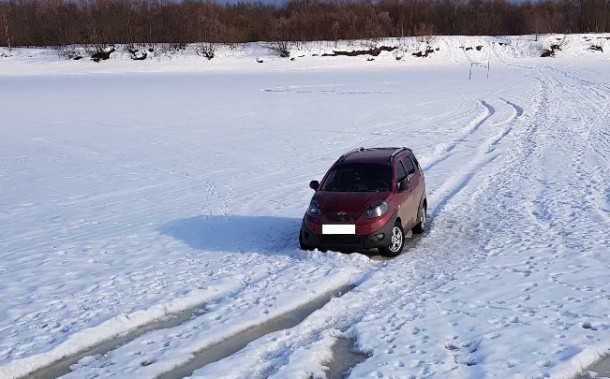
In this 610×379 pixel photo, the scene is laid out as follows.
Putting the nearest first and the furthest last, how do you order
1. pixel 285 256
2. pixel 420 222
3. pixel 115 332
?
pixel 115 332 → pixel 285 256 → pixel 420 222

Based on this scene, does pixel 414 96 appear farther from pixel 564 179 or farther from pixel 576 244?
pixel 576 244

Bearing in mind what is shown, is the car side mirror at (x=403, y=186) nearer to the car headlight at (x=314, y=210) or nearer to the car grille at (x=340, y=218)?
the car grille at (x=340, y=218)

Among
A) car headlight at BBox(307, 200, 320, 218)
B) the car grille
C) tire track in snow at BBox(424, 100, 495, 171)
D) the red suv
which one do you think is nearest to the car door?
the red suv

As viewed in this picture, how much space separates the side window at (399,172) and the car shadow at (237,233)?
79.8 inches

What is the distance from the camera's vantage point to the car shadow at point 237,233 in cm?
1138

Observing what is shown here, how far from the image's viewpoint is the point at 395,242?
1036cm

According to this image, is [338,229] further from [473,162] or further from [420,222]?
[473,162]

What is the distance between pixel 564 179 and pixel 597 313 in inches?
323

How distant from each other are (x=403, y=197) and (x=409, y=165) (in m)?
1.30

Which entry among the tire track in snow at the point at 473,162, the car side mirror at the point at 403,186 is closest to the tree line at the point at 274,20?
the tire track in snow at the point at 473,162

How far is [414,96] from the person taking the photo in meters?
38.6

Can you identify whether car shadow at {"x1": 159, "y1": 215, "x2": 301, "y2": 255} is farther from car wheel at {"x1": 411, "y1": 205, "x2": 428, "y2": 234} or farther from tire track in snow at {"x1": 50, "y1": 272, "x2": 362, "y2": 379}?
tire track in snow at {"x1": 50, "y1": 272, "x2": 362, "y2": 379}

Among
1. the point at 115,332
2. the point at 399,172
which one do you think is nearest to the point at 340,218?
the point at 399,172

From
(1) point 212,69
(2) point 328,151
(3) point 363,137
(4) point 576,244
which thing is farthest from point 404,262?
(1) point 212,69
